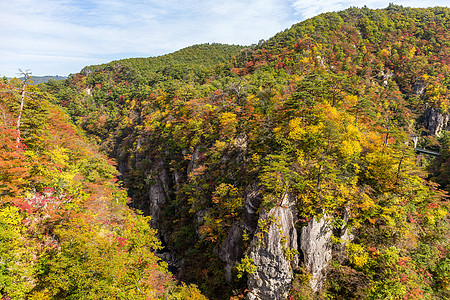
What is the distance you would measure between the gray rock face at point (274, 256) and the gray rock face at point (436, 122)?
189 feet

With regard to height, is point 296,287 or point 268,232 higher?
point 268,232

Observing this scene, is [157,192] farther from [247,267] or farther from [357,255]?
[357,255]

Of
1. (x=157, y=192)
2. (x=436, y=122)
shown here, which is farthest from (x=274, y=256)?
(x=436, y=122)

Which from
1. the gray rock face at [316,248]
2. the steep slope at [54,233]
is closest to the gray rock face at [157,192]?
the steep slope at [54,233]

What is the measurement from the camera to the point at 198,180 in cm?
2973

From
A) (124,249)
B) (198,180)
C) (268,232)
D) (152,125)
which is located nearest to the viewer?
(268,232)

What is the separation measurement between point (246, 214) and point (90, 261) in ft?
43.1

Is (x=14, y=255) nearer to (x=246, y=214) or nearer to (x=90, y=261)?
(x=90, y=261)

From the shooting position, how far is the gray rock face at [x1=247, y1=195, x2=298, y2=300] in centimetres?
1597

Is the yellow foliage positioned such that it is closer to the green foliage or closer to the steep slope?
the green foliage

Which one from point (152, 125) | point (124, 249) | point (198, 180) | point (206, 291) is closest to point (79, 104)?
point (152, 125)

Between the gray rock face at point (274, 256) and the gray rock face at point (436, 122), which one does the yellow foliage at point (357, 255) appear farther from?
the gray rock face at point (436, 122)

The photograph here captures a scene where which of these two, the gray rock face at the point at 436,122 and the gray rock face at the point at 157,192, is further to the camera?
the gray rock face at the point at 436,122

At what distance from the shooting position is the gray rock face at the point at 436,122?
160 ft
